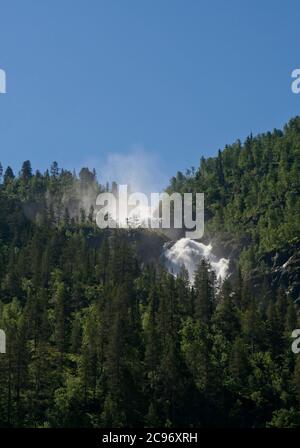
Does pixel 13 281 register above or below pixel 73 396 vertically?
above

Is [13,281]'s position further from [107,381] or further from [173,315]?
[107,381]

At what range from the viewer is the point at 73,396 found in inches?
5581

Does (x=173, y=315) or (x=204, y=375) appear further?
(x=173, y=315)

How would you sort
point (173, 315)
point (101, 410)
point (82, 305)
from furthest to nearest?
point (82, 305) → point (173, 315) → point (101, 410)

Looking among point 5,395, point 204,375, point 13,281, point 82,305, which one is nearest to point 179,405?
point 204,375

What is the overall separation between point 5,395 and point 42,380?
697cm

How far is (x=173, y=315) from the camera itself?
171m

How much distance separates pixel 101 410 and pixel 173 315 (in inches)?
1352

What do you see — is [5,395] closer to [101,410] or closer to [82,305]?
[101,410]
